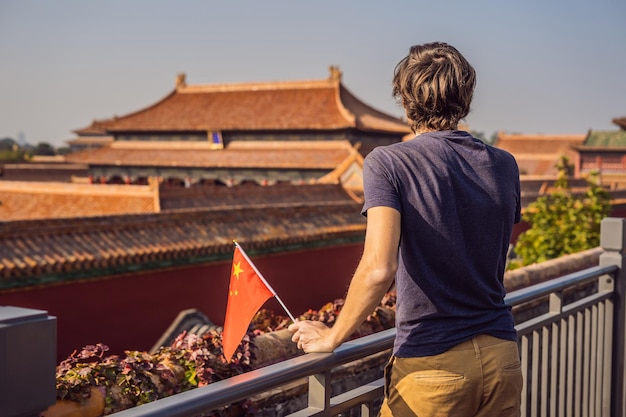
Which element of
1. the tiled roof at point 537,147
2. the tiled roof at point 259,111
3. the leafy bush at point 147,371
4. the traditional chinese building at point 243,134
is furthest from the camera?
the tiled roof at point 537,147

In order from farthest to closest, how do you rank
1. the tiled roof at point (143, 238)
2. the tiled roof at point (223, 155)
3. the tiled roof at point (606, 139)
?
the tiled roof at point (606, 139) < the tiled roof at point (223, 155) < the tiled roof at point (143, 238)

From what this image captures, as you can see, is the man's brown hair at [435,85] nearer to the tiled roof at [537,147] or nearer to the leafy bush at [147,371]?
the leafy bush at [147,371]

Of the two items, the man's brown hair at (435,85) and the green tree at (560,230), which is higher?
the man's brown hair at (435,85)

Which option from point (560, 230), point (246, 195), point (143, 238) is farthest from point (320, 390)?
point (246, 195)

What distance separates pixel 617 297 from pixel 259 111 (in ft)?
90.5

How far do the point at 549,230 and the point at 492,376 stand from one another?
875cm

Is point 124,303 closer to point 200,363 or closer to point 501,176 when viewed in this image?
point 200,363

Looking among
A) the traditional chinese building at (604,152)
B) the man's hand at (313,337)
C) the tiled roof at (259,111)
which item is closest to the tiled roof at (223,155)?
the tiled roof at (259,111)

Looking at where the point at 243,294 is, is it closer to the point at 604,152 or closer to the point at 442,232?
the point at 442,232

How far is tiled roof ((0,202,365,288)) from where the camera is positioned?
9539 millimetres

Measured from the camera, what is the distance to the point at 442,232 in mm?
1815

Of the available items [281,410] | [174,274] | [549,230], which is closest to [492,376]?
[281,410]

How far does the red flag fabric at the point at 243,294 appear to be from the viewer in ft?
7.55

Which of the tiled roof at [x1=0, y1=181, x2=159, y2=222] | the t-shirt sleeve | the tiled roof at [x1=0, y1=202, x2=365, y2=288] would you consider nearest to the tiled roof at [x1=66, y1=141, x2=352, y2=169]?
the tiled roof at [x1=0, y1=181, x2=159, y2=222]
